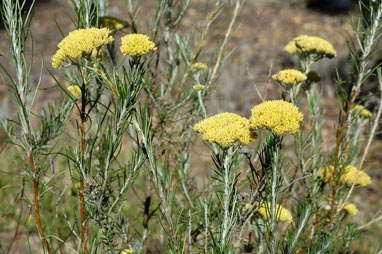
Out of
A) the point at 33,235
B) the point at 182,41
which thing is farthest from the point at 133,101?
the point at 33,235

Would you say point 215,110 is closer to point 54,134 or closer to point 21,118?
point 54,134

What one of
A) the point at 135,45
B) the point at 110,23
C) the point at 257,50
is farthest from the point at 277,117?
the point at 257,50

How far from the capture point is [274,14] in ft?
23.5

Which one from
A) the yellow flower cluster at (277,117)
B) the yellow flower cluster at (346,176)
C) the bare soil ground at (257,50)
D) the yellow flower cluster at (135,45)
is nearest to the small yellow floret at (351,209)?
the yellow flower cluster at (346,176)

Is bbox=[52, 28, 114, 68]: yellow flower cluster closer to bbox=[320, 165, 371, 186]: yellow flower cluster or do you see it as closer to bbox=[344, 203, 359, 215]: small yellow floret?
bbox=[320, 165, 371, 186]: yellow flower cluster

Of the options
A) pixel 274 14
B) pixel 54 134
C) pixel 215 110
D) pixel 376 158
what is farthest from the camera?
pixel 274 14

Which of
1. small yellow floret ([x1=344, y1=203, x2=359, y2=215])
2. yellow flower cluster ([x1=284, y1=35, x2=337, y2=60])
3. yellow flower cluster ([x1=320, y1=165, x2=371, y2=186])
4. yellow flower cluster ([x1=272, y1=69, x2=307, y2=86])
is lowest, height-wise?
small yellow floret ([x1=344, y1=203, x2=359, y2=215])

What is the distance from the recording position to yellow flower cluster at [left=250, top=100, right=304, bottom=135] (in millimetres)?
872

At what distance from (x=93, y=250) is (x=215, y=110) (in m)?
3.76

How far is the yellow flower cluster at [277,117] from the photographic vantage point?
34.3 inches

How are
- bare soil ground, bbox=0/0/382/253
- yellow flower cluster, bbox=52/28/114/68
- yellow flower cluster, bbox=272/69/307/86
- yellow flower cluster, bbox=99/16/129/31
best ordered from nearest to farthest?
yellow flower cluster, bbox=52/28/114/68 < yellow flower cluster, bbox=272/69/307/86 < yellow flower cluster, bbox=99/16/129/31 < bare soil ground, bbox=0/0/382/253

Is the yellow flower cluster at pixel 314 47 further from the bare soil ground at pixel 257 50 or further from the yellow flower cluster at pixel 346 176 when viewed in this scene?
the bare soil ground at pixel 257 50

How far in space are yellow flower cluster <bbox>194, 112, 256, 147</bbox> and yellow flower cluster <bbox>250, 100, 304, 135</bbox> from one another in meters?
0.03

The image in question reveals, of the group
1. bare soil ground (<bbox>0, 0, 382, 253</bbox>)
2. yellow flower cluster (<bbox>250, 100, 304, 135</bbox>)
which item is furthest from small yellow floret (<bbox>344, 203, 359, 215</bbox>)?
bare soil ground (<bbox>0, 0, 382, 253</bbox>)
